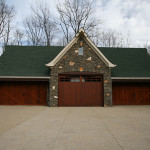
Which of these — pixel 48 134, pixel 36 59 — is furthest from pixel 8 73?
pixel 48 134

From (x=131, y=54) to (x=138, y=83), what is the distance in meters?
3.80

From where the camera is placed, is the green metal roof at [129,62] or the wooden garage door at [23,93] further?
the green metal roof at [129,62]

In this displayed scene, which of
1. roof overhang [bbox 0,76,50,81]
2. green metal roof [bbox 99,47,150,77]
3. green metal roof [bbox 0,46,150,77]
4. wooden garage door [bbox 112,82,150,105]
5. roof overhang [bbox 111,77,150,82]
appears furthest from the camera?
wooden garage door [bbox 112,82,150,105]

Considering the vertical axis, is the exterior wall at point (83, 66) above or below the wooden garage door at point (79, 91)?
above

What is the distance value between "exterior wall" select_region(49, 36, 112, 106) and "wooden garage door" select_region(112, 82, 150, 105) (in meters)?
1.56

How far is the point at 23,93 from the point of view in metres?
12.2

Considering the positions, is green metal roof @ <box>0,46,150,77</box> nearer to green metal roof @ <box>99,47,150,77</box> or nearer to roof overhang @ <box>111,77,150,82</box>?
green metal roof @ <box>99,47,150,77</box>

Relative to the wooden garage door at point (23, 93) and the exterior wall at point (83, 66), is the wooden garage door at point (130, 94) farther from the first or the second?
the wooden garage door at point (23, 93)

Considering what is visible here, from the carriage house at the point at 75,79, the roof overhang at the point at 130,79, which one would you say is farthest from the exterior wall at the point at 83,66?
the roof overhang at the point at 130,79

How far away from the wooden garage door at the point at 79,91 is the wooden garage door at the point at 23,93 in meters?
1.90

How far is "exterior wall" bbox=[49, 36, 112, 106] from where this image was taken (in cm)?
1143

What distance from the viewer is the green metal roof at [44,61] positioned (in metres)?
12.1

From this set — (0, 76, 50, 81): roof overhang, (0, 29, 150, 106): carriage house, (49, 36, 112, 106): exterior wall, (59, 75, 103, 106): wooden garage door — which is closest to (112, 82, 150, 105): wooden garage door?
(0, 29, 150, 106): carriage house

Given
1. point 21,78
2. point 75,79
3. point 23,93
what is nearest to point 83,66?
point 75,79
